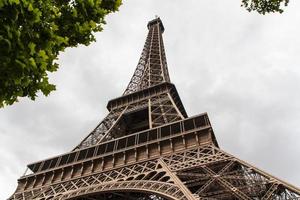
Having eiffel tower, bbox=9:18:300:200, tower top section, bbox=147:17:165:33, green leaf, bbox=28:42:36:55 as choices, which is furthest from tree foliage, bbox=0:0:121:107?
tower top section, bbox=147:17:165:33

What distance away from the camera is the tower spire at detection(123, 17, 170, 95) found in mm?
40128

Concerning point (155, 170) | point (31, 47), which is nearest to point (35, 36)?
point (31, 47)

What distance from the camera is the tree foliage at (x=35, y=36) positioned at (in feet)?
16.6

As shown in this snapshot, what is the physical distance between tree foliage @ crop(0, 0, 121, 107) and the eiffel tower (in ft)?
32.7

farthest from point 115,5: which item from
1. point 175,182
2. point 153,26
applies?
point 153,26

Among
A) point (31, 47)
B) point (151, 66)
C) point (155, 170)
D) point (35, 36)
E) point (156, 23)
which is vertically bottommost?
point (31, 47)

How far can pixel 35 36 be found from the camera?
547cm

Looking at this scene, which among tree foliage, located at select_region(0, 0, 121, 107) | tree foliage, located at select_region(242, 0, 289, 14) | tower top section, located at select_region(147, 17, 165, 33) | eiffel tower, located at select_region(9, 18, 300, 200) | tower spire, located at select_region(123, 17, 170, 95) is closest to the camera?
tree foliage, located at select_region(0, 0, 121, 107)

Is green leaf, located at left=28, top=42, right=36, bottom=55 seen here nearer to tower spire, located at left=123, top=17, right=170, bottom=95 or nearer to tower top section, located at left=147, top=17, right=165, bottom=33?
tower spire, located at left=123, top=17, right=170, bottom=95

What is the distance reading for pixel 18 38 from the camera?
5.08 metres

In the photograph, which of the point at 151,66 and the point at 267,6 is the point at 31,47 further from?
the point at 151,66

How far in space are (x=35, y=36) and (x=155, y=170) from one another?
15.1m

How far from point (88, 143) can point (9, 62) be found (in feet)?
81.1

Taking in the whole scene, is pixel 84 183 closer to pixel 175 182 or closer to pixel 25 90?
pixel 175 182
